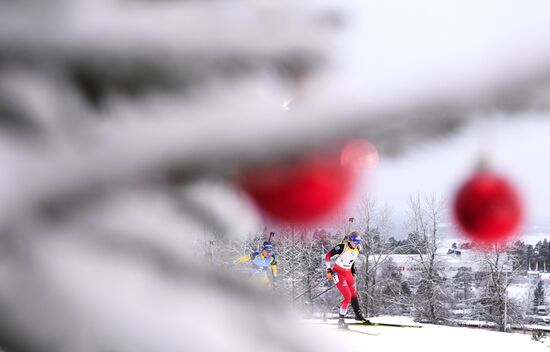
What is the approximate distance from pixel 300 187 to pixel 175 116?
38 millimetres

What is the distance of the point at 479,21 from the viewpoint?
0.13 metres

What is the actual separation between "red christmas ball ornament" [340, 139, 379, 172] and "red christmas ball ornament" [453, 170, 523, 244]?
4.1 inches

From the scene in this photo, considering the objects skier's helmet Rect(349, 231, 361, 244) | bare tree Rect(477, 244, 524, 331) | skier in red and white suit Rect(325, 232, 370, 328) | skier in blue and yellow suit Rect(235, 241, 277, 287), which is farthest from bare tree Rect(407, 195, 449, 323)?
skier in blue and yellow suit Rect(235, 241, 277, 287)

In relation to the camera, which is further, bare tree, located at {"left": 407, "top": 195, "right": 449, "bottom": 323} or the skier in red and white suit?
bare tree, located at {"left": 407, "top": 195, "right": 449, "bottom": 323}

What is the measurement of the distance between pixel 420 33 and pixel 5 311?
0.12 meters

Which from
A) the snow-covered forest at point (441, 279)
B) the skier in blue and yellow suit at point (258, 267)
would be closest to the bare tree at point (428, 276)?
Answer: the snow-covered forest at point (441, 279)

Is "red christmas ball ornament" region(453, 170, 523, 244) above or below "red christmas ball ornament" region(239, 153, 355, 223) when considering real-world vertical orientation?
above

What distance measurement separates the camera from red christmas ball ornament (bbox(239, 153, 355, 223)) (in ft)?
0.44

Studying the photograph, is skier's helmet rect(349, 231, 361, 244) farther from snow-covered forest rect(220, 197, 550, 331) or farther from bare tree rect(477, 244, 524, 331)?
bare tree rect(477, 244, 524, 331)

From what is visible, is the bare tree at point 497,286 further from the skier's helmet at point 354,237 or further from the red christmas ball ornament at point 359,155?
the red christmas ball ornament at point 359,155

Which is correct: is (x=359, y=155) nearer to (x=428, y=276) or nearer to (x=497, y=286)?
(x=428, y=276)

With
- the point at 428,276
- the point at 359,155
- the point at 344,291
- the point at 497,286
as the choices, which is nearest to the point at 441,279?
the point at 428,276

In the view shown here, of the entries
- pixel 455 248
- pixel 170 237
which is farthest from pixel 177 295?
pixel 455 248

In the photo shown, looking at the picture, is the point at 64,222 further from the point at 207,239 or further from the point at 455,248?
the point at 455,248
